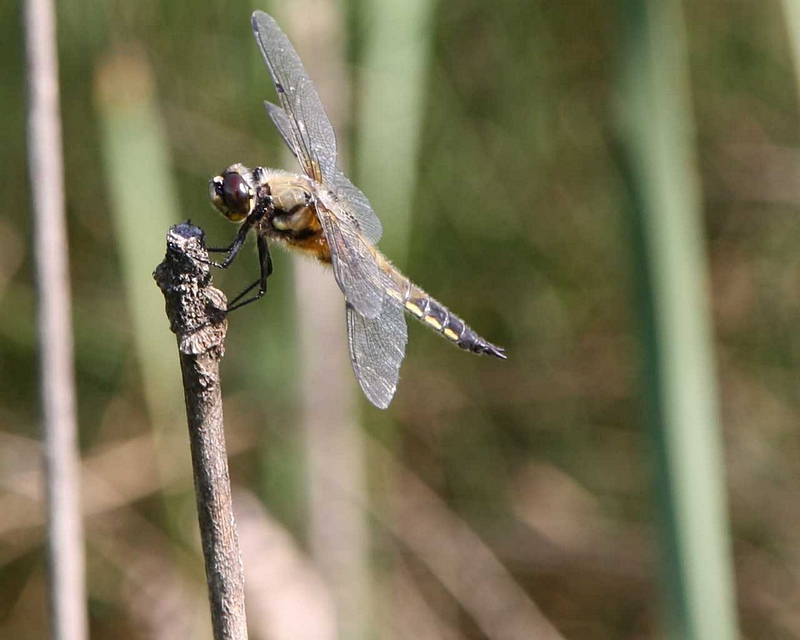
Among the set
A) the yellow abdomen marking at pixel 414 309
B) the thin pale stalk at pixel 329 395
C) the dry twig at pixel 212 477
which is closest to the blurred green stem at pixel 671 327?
the yellow abdomen marking at pixel 414 309

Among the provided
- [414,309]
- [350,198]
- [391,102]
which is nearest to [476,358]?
[391,102]

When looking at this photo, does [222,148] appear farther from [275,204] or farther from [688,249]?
[688,249]

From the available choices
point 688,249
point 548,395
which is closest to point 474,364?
point 548,395

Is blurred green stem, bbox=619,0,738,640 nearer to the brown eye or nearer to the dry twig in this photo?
the brown eye

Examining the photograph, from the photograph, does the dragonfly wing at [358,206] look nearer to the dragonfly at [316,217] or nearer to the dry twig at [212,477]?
the dragonfly at [316,217]

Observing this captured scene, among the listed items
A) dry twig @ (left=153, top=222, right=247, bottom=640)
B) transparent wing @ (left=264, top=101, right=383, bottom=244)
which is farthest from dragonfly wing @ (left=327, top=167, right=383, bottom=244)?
dry twig @ (left=153, top=222, right=247, bottom=640)

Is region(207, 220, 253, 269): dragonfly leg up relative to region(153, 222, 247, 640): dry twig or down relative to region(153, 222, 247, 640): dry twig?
up
